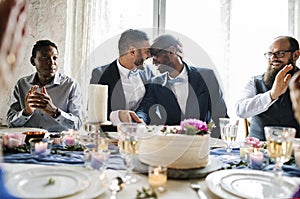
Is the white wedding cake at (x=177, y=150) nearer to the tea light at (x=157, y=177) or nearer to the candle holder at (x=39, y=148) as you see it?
the tea light at (x=157, y=177)

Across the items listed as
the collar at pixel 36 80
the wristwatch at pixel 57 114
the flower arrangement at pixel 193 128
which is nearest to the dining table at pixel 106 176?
the flower arrangement at pixel 193 128

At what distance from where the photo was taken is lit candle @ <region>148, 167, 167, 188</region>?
75 centimetres

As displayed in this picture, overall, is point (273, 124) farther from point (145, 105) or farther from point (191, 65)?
point (145, 105)

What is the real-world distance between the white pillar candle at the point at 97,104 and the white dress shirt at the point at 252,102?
38.6 inches

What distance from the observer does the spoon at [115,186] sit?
2.32 ft

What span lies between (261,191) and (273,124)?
113 cm

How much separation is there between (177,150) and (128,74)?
3.97 feet

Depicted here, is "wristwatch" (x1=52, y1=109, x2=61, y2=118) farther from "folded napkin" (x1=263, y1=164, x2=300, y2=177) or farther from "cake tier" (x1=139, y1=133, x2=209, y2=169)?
"folded napkin" (x1=263, y1=164, x2=300, y2=177)

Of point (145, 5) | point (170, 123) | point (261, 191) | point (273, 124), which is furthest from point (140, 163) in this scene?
point (145, 5)

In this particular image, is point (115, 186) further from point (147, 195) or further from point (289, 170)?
point (289, 170)

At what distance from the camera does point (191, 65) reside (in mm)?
2012

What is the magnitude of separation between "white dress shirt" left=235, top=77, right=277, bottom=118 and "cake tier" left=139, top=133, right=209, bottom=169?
91 cm

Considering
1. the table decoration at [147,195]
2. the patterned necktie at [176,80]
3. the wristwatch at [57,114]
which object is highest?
the patterned necktie at [176,80]

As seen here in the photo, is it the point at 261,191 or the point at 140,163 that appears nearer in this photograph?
the point at 261,191
